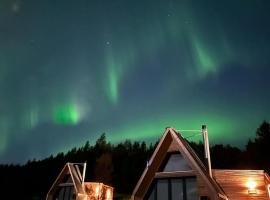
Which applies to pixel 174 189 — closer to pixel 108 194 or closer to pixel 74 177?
pixel 74 177

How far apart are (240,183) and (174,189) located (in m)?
4.10

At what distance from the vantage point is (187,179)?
58.3ft

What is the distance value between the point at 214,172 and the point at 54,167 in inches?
2361

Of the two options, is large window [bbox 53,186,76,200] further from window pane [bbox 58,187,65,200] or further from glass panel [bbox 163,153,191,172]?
glass panel [bbox 163,153,191,172]

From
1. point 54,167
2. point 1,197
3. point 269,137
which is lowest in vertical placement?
point 1,197

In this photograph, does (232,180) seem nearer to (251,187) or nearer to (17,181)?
(251,187)

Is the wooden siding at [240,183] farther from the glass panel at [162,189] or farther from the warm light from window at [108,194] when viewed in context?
the warm light from window at [108,194]

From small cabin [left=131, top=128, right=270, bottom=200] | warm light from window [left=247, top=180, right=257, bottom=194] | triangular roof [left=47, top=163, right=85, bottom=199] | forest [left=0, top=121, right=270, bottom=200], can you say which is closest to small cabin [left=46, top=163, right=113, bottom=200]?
Result: triangular roof [left=47, top=163, right=85, bottom=199]

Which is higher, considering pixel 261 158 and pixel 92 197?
pixel 261 158

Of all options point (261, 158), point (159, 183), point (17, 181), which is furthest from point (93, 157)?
point (159, 183)

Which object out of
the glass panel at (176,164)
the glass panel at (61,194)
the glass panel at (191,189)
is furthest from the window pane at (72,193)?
the glass panel at (191,189)

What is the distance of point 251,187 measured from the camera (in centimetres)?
1731

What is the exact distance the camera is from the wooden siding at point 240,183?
17.0 meters

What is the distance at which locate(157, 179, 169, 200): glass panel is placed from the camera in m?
17.9
